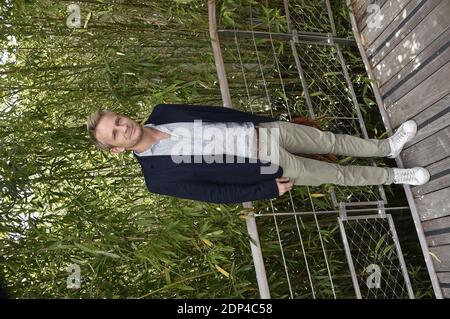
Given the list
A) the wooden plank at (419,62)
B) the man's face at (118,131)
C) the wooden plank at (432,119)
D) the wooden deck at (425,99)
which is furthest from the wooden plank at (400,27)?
the man's face at (118,131)

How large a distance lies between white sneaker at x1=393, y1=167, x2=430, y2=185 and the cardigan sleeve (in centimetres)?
89

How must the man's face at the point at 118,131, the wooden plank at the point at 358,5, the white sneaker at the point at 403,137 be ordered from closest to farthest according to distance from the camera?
the man's face at the point at 118,131 → the white sneaker at the point at 403,137 → the wooden plank at the point at 358,5

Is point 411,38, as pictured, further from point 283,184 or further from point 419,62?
point 283,184

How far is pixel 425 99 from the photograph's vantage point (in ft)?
8.97

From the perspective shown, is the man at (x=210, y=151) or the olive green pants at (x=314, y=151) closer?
the man at (x=210, y=151)

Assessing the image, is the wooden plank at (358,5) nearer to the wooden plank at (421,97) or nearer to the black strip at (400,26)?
the black strip at (400,26)

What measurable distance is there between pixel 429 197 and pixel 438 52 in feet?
2.89

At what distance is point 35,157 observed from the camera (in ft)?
8.69

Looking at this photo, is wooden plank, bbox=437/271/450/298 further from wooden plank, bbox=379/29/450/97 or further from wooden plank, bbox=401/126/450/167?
wooden plank, bbox=379/29/450/97

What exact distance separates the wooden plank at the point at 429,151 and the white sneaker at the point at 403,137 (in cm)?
9

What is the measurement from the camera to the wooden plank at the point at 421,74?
103 inches

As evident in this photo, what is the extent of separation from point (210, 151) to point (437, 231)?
1524 mm

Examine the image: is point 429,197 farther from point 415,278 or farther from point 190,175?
point 190,175

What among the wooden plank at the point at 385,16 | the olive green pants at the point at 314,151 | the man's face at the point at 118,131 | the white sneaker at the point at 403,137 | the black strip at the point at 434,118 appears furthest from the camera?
the wooden plank at the point at 385,16
